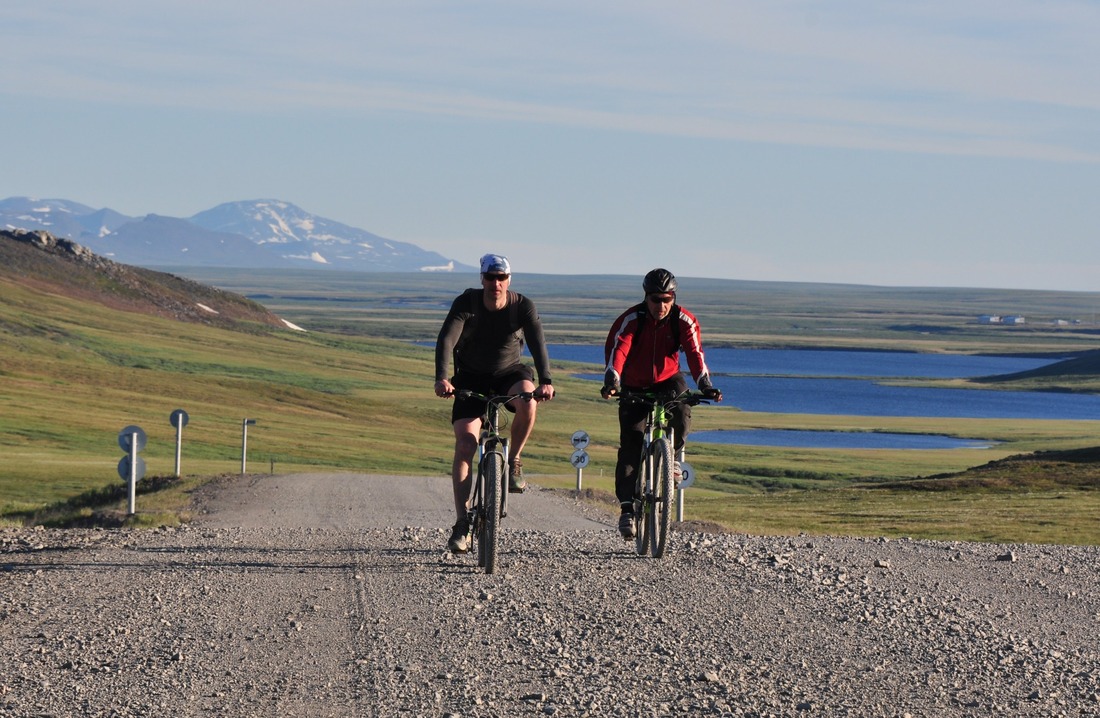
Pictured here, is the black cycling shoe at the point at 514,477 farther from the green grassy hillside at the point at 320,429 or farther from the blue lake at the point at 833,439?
the blue lake at the point at 833,439

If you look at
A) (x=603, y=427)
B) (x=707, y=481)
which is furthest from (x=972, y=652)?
(x=603, y=427)

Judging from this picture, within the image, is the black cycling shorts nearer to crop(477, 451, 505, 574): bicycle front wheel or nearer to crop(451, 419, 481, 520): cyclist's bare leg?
crop(451, 419, 481, 520): cyclist's bare leg

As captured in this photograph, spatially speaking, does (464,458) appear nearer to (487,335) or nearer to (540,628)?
Result: (487,335)

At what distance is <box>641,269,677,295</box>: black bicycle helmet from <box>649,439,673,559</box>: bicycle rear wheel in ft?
4.34

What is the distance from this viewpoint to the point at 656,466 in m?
12.7

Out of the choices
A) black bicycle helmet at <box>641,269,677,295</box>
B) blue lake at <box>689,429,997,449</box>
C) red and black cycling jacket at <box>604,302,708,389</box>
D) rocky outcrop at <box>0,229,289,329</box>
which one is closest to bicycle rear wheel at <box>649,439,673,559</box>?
red and black cycling jacket at <box>604,302,708,389</box>

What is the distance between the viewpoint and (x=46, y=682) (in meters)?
8.34

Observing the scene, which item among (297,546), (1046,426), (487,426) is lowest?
(1046,426)

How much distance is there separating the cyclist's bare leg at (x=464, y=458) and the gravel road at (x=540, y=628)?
0.63m

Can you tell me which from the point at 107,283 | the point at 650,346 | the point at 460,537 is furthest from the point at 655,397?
the point at 107,283

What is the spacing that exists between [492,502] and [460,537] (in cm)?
71

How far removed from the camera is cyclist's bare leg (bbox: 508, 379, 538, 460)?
11.8 metres

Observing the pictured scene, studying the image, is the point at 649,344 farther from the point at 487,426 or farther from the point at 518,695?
the point at 518,695

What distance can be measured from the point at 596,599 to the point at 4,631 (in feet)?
13.4
